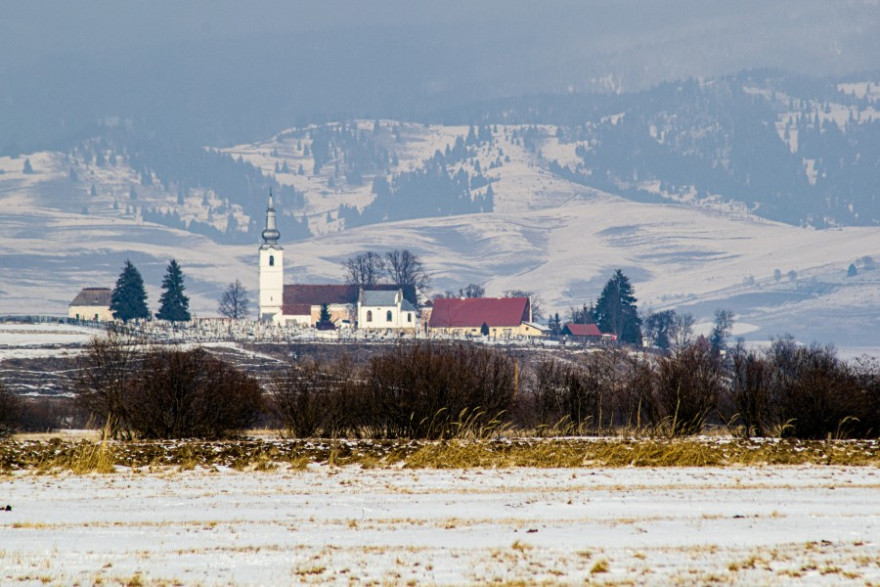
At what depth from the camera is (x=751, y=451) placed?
38.0 m

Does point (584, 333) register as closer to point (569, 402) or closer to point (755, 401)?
point (569, 402)

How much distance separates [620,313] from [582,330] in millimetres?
5699

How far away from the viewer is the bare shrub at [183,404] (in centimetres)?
4550

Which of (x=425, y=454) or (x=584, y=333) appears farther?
(x=584, y=333)

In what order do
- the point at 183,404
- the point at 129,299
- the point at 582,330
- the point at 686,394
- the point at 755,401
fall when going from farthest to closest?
1. the point at 582,330
2. the point at 129,299
3. the point at 686,394
4. the point at 755,401
5. the point at 183,404

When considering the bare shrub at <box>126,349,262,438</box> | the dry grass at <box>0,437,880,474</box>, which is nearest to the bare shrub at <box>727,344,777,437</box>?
the dry grass at <box>0,437,880,474</box>

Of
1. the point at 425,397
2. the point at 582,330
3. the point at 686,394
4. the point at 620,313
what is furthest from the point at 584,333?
the point at 425,397

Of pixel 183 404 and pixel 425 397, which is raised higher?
pixel 425 397

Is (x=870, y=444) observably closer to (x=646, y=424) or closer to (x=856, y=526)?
(x=646, y=424)

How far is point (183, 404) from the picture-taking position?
45.6m

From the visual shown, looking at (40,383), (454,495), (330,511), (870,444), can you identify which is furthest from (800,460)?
(40,383)

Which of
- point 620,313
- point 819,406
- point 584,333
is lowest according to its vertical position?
point 819,406

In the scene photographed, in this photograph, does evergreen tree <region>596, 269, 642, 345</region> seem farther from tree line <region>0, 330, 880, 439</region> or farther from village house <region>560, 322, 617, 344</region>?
tree line <region>0, 330, 880, 439</region>

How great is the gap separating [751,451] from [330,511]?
51.7 ft
